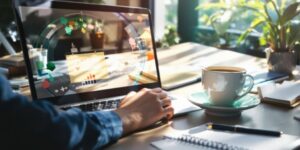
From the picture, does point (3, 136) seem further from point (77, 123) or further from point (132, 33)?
point (132, 33)

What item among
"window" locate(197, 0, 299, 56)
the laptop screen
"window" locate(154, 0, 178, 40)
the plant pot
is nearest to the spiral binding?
the laptop screen

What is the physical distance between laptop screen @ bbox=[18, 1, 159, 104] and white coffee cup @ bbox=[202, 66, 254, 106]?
177mm

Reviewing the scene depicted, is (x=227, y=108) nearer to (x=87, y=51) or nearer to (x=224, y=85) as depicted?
(x=224, y=85)

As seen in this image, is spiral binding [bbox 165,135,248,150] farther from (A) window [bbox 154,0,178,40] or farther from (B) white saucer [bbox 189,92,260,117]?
(A) window [bbox 154,0,178,40]

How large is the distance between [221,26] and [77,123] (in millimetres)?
1784

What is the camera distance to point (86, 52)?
928 millimetres

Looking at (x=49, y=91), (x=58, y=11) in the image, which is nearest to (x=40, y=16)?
(x=58, y=11)

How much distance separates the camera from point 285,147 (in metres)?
0.68

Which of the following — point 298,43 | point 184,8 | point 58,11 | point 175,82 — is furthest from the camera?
point 184,8

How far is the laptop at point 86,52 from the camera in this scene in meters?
0.85

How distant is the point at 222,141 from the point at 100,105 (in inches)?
13.2

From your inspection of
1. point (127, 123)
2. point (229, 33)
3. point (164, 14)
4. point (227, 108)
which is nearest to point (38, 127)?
point (127, 123)

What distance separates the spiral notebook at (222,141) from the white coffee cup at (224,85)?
150 millimetres

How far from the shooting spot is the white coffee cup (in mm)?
868
